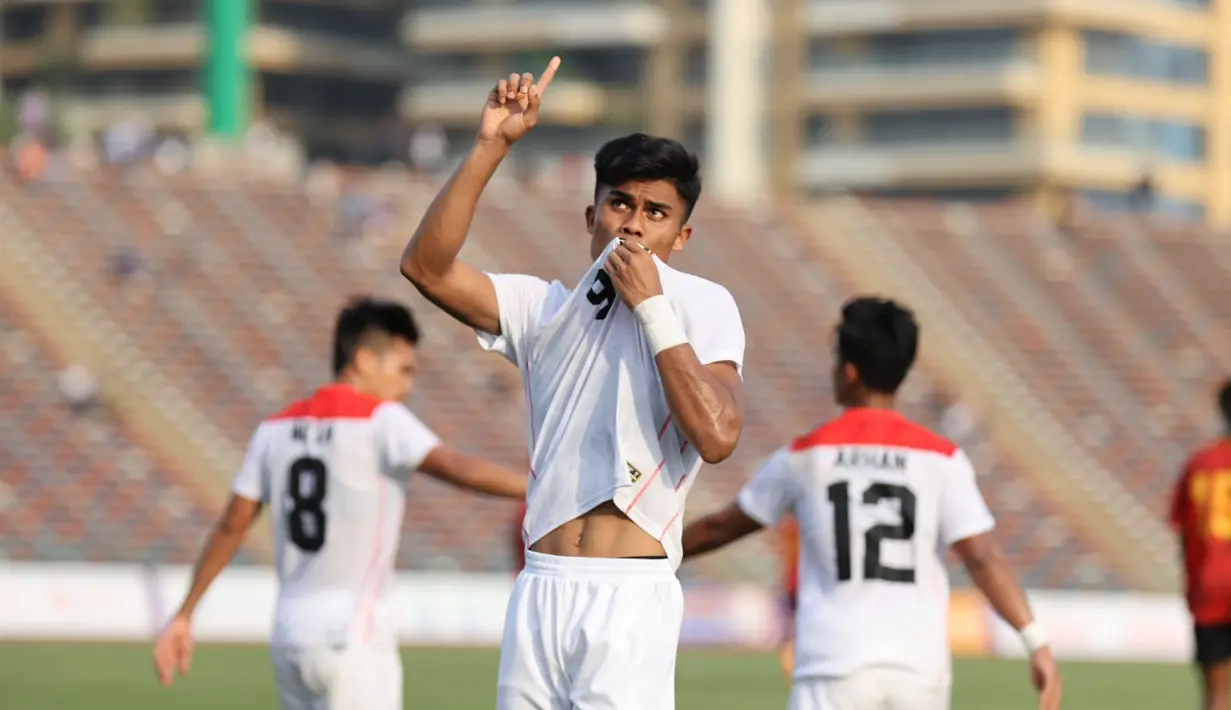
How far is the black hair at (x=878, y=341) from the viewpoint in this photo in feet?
21.5

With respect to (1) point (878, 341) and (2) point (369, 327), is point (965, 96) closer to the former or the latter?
(2) point (369, 327)

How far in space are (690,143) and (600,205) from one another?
184ft

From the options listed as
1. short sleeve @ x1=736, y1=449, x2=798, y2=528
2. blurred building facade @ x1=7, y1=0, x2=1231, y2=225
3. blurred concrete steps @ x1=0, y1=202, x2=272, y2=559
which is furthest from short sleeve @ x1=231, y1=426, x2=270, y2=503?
blurred building facade @ x1=7, y1=0, x2=1231, y2=225

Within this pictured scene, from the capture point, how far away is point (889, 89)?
5806 cm

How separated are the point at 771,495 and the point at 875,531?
35 cm

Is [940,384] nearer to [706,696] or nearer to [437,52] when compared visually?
[706,696]

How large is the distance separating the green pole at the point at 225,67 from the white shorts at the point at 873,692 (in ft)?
89.9

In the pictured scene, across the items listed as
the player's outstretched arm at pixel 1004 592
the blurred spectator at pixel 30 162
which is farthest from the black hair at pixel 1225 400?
the blurred spectator at pixel 30 162

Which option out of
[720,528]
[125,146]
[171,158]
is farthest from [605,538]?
[171,158]

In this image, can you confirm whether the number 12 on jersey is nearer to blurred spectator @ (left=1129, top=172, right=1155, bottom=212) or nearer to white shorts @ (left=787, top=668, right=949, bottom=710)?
white shorts @ (left=787, top=668, right=949, bottom=710)

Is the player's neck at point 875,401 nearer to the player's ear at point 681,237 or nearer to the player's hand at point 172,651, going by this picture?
the player's ear at point 681,237

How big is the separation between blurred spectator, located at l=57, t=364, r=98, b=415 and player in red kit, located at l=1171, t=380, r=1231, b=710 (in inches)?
724

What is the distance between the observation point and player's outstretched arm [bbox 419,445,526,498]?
23.6 ft

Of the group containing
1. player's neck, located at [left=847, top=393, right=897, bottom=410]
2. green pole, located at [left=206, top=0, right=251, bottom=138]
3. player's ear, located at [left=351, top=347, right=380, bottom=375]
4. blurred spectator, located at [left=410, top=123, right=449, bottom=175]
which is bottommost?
player's neck, located at [left=847, top=393, right=897, bottom=410]
